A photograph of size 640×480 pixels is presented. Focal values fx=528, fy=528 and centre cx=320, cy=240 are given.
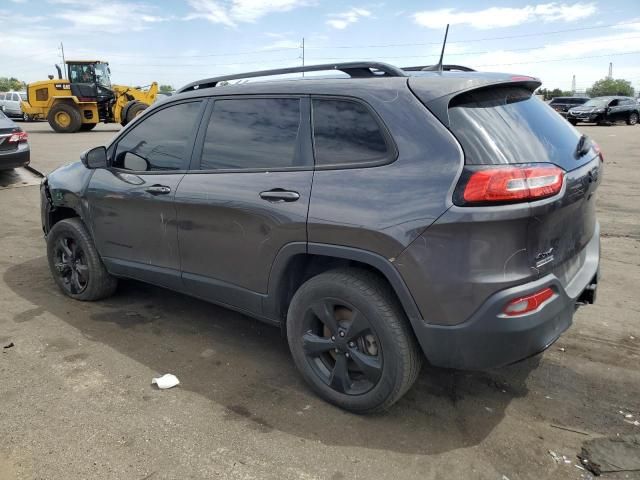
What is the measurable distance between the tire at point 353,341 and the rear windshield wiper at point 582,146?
4.19 feet

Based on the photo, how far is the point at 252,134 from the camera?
3.16 m

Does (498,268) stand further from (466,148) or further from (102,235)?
(102,235)

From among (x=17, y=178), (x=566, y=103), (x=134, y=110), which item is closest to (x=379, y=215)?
(x=17, y=178)

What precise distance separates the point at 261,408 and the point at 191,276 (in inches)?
41.7

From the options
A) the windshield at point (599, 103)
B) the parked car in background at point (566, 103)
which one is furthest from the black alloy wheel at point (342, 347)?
the parked car in background at point (566, 103)

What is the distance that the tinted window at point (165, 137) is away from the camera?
3.51 metres

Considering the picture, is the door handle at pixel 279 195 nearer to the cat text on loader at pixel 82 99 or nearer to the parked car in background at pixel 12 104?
the cat text on loader at pixel 82 99

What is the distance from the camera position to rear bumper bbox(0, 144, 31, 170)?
9648mm

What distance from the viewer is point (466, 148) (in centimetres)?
237

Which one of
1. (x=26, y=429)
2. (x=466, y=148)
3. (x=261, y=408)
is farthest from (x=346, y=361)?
(x=26, y=429)

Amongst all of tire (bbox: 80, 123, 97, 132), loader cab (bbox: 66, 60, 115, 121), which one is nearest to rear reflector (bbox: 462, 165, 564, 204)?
A: loader cab (bbox: 66, 60, 115, 121)

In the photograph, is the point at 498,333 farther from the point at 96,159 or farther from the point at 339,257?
the point at 96,159

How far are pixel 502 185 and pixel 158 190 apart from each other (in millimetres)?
2274

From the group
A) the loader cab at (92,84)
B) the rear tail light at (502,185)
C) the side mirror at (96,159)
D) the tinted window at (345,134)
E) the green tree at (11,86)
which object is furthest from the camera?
the green tree at (11,86)
